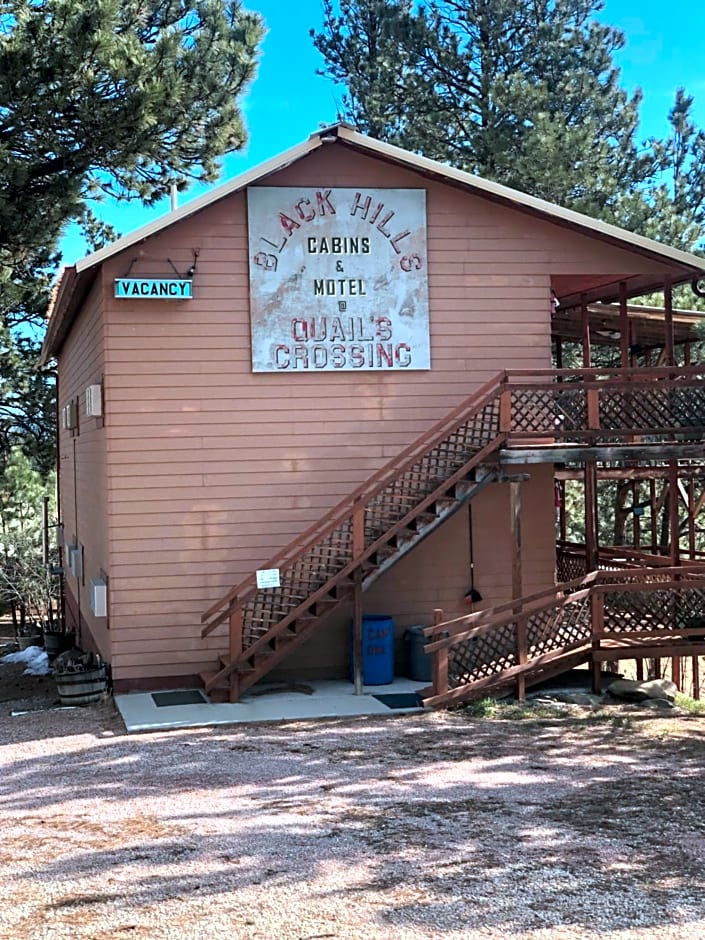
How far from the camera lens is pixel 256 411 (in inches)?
510

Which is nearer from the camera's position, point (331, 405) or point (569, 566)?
point (331, 405)

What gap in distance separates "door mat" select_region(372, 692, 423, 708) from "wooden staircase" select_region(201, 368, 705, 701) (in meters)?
1.09

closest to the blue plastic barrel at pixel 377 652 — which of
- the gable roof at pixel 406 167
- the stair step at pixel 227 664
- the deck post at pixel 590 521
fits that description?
the stair step at pixel 227 664

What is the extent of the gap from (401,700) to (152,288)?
211 inches

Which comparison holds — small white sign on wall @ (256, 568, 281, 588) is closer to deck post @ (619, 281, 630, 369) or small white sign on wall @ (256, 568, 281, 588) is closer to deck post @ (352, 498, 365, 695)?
deck post @ (352, 498, 365, 695)

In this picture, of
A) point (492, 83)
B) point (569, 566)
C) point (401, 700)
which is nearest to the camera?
point (401, 700)

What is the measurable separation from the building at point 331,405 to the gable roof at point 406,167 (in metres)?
0.04

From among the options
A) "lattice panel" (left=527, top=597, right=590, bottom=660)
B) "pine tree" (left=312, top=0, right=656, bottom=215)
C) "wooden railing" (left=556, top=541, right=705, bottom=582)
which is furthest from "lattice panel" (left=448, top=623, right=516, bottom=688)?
"pine tree" (left=312, top=0, right=656, bottom=215)

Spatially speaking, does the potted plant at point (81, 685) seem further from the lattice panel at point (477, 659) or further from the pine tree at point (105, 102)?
the pine tree at point (105, 102)

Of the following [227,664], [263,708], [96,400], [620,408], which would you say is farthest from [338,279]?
[263,708]

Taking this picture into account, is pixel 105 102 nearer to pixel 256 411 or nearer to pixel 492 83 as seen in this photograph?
pixel 256 411

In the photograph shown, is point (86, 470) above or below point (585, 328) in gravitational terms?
below

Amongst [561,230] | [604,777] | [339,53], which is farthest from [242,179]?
[339,53]

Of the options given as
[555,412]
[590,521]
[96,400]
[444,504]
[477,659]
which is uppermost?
[96,400]
